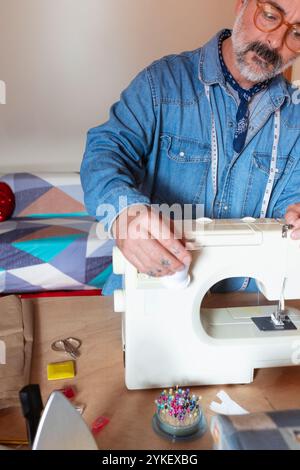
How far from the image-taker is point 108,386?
2.55ft

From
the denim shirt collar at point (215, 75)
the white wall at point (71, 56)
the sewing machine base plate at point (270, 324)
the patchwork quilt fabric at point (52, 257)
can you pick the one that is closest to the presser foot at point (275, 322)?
the sewing machine base plate at point (270, 324)

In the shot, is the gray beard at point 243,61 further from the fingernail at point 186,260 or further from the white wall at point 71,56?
the white wall at point 71,56

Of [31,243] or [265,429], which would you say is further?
[31,243]

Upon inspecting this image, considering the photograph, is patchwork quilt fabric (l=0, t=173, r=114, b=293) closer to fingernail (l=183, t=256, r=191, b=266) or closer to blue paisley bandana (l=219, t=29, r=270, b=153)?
blue paisley bandana (l=219, t=29, r=270, b=153)

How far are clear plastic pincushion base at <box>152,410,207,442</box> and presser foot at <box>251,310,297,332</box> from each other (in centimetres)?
25

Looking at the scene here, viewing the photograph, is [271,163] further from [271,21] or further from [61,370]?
[61,370]

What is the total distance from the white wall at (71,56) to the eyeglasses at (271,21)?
2.11m

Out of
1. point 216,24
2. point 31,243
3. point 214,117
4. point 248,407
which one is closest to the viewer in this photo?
point 248,407

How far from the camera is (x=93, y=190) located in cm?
84

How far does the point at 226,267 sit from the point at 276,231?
11 centimetres

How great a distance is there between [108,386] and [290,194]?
0.71 m

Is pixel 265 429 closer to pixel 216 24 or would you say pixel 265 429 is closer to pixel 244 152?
pixel 244 152

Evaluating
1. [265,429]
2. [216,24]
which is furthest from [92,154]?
[216,24]

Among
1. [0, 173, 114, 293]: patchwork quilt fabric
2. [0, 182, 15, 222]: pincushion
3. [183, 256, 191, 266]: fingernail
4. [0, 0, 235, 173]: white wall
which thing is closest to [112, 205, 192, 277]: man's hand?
[183, 256, 191, 266]: fingernail
